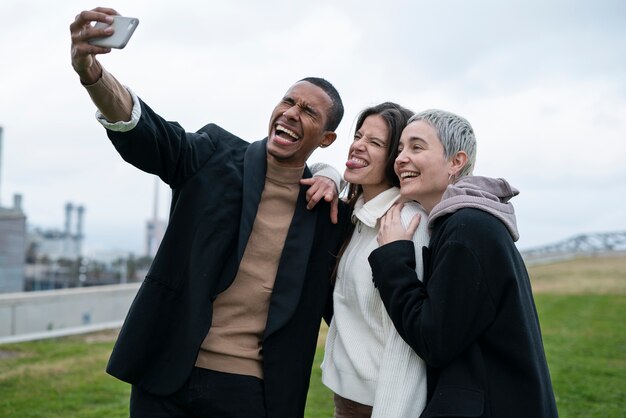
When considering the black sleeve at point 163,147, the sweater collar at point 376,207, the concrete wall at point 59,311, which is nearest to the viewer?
the black sleeve at point 163,147

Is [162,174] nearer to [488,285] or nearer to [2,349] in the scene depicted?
[488,285]

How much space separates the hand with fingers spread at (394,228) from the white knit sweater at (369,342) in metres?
0.03

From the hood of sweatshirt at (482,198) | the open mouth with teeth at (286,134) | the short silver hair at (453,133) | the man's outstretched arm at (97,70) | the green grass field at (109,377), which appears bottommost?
the green grass field at (109,377)

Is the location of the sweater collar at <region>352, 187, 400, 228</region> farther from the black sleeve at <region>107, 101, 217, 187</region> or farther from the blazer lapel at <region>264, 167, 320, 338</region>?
the black sleeve at <region>107, 101, 217, 187</region>

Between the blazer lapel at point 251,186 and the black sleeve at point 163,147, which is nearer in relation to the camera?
the black sleeve at point 163,147

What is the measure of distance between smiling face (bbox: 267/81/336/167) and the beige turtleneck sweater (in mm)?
104

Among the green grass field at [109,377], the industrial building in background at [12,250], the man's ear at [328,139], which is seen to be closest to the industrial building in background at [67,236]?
the industrial building in background at [12,250]

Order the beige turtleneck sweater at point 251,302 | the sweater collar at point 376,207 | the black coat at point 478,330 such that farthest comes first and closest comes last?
the sweater collar at point 376,207 < the beige turtleneck sweater at point 251,302 < the black coat at point 478,330

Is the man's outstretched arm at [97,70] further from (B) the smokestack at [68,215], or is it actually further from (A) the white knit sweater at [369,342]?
(B) the smokestack at [68,215]

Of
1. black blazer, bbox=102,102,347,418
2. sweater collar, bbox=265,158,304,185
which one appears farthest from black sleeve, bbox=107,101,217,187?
sweater collar, bbox=265,158,304,185

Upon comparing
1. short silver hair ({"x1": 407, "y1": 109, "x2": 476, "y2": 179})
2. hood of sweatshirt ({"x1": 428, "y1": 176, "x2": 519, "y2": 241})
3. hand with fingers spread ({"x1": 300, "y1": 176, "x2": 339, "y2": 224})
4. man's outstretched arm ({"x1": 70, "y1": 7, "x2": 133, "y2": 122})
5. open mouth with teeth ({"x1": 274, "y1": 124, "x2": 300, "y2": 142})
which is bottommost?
hood of sweatshirt ({"x1": 428, "y1": 176, "x2": 519, "y2": 241})

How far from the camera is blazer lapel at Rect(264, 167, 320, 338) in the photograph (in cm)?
337

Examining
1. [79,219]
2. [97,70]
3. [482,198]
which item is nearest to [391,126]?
[482,198]

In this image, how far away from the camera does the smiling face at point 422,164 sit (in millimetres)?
3223
